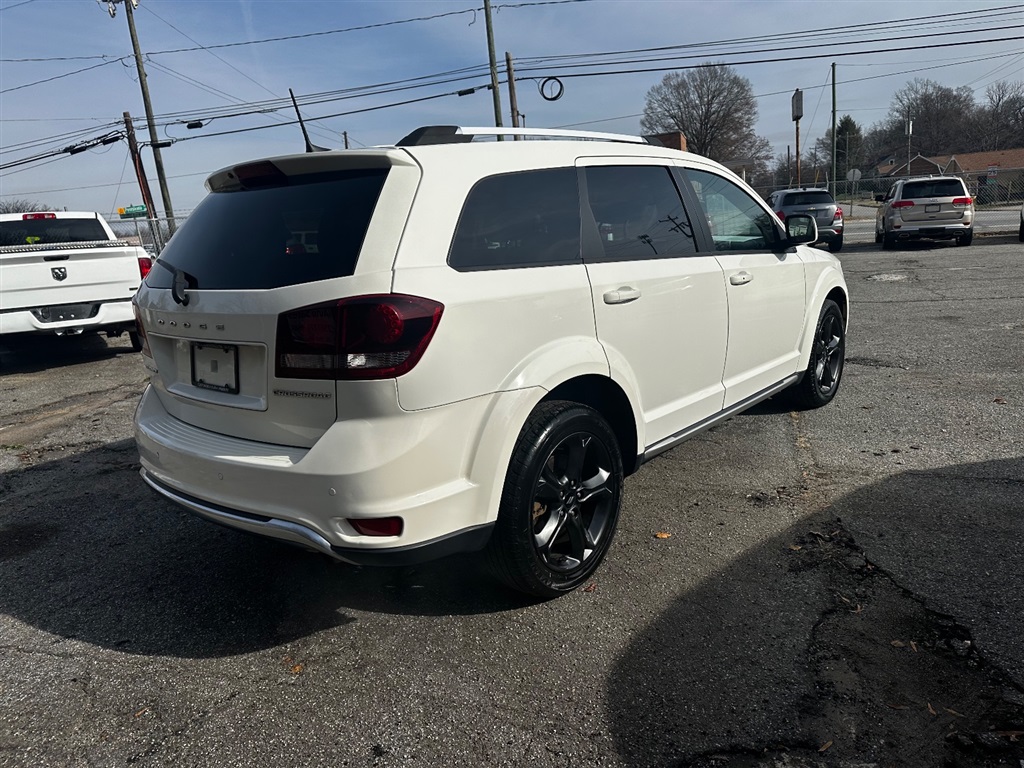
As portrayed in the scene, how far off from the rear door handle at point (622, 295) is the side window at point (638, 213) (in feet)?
0.50

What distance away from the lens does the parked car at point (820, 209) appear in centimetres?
1884

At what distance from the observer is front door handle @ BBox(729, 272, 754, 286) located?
3984 mm

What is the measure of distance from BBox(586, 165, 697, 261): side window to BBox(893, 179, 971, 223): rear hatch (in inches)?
645

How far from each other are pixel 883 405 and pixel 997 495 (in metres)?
1.76

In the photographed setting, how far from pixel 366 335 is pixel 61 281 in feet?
24.2

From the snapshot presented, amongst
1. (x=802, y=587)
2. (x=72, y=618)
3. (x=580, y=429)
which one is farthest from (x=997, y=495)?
(x=72, y=618)

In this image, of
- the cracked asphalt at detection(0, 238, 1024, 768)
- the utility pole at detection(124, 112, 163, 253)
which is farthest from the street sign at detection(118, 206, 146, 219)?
the cracked asphalt at detection(0, 238, 1024, 768)

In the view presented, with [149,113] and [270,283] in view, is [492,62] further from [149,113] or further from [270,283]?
[270,283]

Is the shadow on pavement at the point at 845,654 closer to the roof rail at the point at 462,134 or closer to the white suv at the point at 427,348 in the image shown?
the white suv at the point at 427,348

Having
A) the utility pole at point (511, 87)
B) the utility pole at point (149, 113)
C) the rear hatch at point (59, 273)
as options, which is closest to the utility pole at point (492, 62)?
the utility pole at point (511, 87)

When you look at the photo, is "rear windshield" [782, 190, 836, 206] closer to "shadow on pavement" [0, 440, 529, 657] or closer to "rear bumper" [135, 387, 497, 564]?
"shadow on pavement" [0, 440, 529, 657]

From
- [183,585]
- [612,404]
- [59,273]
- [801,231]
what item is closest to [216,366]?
[183,585]

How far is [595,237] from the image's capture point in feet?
10.4

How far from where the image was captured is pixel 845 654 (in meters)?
2.54
